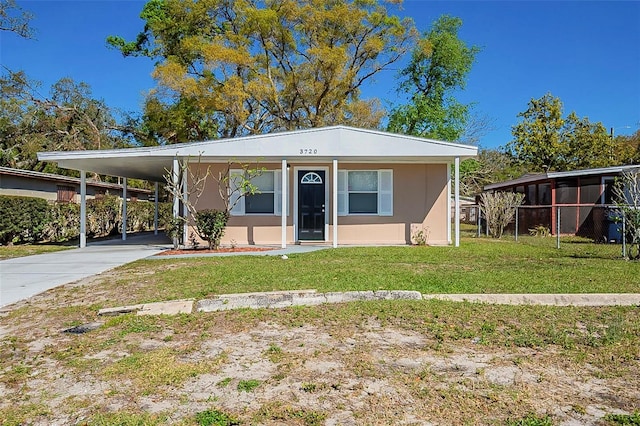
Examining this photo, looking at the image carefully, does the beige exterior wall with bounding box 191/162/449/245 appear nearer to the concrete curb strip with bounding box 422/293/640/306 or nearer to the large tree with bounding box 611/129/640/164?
the concrete curb strip with bounding box 422/293/640/306

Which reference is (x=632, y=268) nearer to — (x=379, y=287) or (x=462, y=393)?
(x=379, y=287)

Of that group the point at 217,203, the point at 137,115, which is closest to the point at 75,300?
the point at 217,203

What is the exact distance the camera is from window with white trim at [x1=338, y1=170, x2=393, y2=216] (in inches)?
542

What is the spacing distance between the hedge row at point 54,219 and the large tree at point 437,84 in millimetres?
16425

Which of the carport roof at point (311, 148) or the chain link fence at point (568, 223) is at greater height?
the carport roof at point (311, 148)

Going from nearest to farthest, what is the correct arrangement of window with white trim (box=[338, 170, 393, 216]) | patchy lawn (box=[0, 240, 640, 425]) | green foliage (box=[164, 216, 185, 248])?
patchy lawn (box=[0, 240, 640, 425]) → green foliage (box=[164, 216, 185, 248]) → window with white trim (box=[338, 170, 393, 216])

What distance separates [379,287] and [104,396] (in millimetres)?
4077

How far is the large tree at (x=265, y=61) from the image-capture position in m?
24.6

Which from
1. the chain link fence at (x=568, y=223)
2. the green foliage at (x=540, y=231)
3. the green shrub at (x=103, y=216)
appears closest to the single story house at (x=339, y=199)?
the chain link fence at (x=568, y=223)

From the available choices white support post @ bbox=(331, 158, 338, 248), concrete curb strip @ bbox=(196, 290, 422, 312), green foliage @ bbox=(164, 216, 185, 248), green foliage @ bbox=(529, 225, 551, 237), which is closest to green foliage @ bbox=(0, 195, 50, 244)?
green foliage @ bbox=(164, 216, 185, 248)

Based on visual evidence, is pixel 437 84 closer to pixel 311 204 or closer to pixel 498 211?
pixel 498 211

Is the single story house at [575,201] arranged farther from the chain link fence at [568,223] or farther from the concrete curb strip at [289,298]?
the concrete curb strip at [289,298]

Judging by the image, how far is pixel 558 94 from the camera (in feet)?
101

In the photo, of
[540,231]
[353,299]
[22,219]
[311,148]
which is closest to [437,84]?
[540,231]
